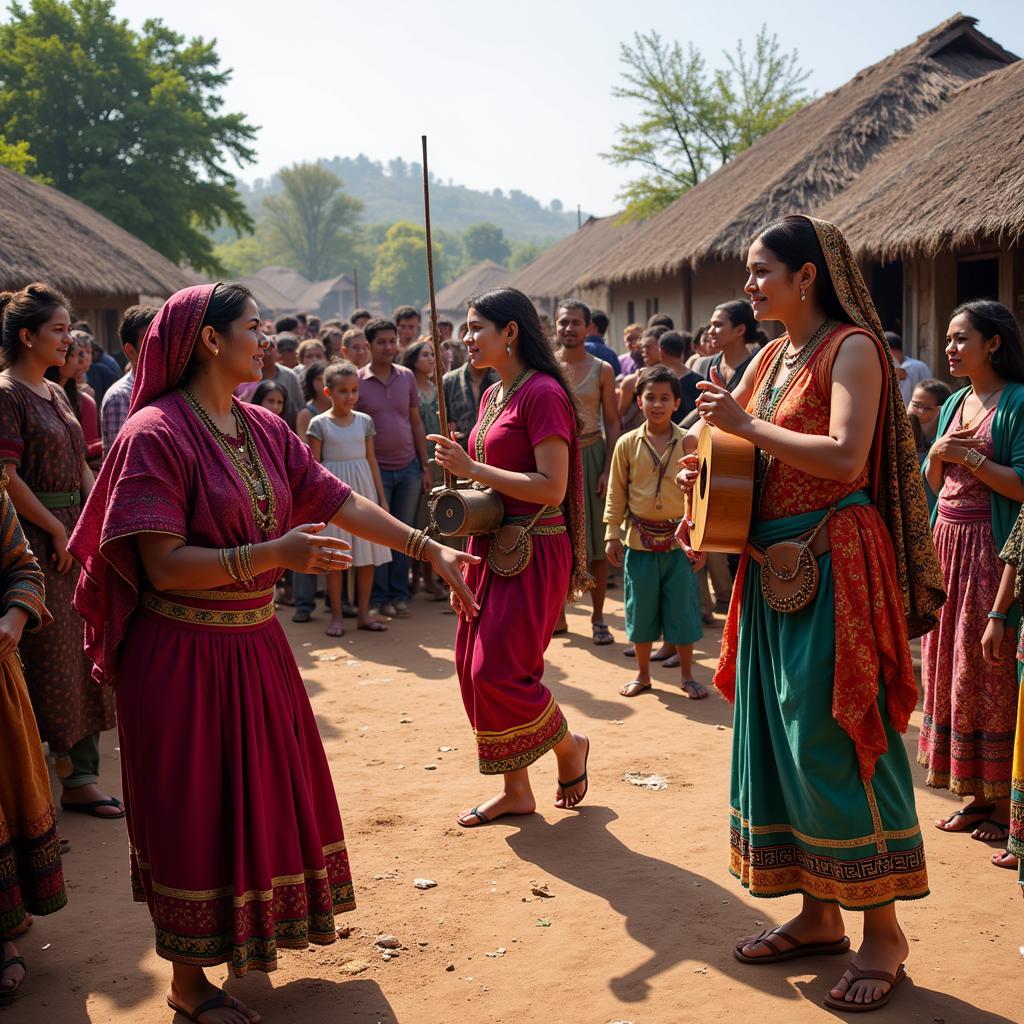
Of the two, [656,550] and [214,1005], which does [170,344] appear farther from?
[656,550]

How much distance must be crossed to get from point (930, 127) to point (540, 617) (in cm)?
1154

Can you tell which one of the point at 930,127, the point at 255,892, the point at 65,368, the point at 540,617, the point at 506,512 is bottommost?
the point at 255,892

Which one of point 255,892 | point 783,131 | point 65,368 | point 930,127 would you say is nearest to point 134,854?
point 255,892

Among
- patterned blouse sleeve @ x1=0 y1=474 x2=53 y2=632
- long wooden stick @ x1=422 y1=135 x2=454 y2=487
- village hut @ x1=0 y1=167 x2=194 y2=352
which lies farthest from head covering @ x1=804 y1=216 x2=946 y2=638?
village hut @ x1=0 y1=167 x2=194 y2=352

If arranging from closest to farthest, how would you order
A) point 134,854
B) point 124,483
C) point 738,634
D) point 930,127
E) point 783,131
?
point 124,483
point 134,854
point 738,634
point 930,127
point 783,131

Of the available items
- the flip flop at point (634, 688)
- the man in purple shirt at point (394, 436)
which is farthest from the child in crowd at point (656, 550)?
the man in purple shirt at point (394, 436)

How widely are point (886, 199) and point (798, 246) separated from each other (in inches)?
358

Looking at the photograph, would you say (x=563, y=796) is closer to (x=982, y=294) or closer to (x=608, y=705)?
(x=608, y=705)

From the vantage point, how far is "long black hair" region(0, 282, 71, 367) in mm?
4621

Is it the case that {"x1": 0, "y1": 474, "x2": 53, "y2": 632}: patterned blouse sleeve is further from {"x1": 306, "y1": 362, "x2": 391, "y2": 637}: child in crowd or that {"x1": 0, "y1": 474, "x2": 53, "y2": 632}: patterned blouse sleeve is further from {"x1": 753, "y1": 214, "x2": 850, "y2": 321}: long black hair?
{"x1": 306, "y1": 362, "x2": 391, "y2": 637}: child in crowd

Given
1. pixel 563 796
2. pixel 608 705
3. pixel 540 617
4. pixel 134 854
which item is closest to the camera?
pixel 134 854

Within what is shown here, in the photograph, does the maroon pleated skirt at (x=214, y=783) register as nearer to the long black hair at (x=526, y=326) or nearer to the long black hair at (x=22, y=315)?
the long black hair at (x=526, y=326)

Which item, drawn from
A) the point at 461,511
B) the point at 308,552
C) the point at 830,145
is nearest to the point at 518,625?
the point at 461,511

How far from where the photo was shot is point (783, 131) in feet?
62.9
